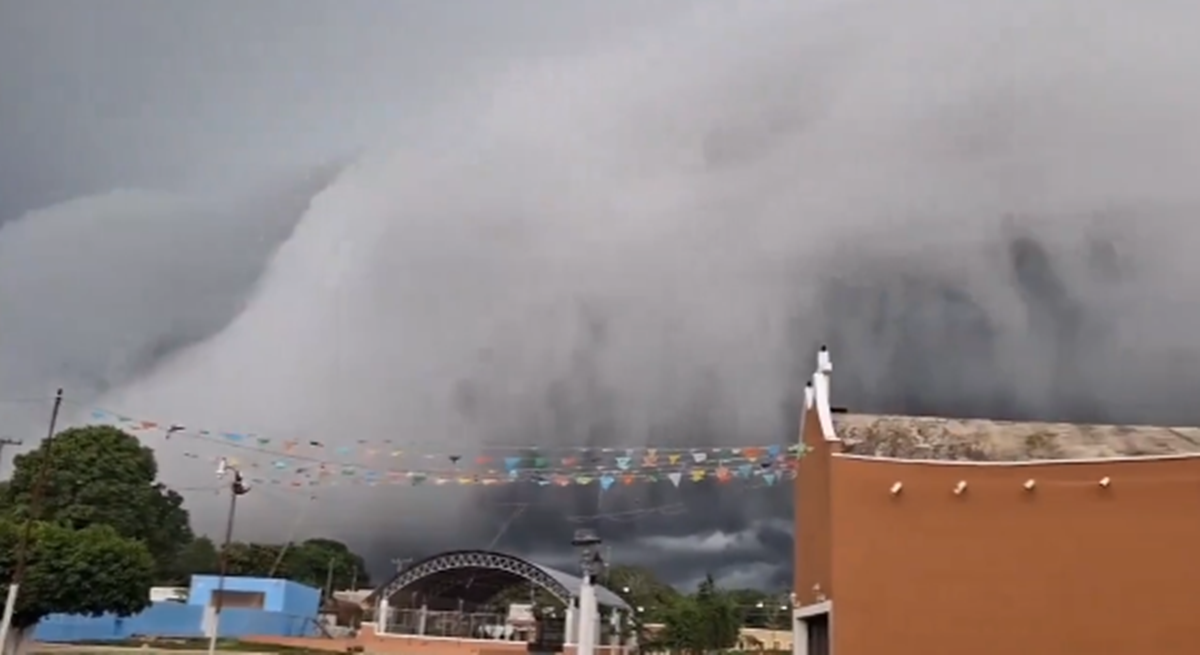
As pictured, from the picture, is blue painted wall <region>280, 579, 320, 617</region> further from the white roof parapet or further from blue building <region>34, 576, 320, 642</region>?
the white roof parapet

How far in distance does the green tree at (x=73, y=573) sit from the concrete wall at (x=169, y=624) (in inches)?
824

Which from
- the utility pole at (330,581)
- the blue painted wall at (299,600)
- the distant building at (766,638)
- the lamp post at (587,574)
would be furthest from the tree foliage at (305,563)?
the lamp post at (587,574)

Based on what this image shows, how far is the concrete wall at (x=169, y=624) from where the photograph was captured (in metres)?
63.6

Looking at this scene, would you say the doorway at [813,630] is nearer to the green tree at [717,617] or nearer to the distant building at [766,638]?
the green tree at [717,617]

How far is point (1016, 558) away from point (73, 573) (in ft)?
120

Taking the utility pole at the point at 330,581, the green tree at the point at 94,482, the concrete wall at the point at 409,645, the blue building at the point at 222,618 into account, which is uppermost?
the green tree at the point at 94,482

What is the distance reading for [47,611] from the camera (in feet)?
140

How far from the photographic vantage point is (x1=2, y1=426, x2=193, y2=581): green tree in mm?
67875

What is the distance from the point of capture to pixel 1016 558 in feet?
64.0

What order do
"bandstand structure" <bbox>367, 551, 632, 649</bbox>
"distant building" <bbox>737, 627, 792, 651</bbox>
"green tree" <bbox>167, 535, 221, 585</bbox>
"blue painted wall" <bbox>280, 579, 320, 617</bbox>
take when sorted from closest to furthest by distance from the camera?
"bandstand structure" <bbox>367, 551, 632, 649</bbox> → "blue painted wall" <bbox>280, 579, 320, 617</bbox> → "distant building" <bbox>737, 627, 792, 651</bbox> → "green tree" <bbox>167, 535, 221, 585</bbox>

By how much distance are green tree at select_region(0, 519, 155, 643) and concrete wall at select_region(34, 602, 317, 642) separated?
68.7 feet

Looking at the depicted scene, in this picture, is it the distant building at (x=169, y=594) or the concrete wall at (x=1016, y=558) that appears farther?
the distant building at (x=169, y=594)

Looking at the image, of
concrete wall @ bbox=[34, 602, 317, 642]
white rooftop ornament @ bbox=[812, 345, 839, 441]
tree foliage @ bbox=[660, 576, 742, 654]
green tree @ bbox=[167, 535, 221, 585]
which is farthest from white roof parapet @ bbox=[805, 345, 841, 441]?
green tree @ bbox=[167, 535, 221, 585]

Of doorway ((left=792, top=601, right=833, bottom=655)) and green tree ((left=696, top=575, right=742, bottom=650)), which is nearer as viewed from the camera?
doorway ((left=792, top=601, right=833, bottom=655))
